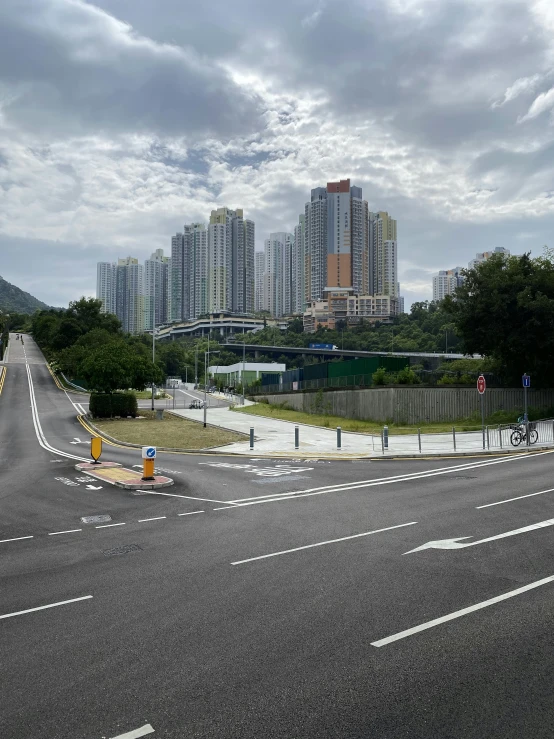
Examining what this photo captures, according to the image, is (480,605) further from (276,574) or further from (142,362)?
(142,362)

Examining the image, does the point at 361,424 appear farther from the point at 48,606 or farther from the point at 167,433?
the point at 48,606

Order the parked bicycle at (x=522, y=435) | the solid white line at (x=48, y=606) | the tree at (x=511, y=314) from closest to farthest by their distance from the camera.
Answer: the solid white line at (x=48, y=606), the parked bicycle at (x=522, y=435), the tree at (x=511, y=314)

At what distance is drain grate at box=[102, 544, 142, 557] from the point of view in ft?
31.8

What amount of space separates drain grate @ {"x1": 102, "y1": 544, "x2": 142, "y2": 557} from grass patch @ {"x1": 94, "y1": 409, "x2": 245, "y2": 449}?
1916 cm

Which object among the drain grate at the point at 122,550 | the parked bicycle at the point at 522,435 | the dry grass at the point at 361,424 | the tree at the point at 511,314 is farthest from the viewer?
the tree at the point at 511,314

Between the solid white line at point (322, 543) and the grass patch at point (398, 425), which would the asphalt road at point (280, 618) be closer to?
the solid white line at point (322, 543)

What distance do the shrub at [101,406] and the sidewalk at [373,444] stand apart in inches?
599

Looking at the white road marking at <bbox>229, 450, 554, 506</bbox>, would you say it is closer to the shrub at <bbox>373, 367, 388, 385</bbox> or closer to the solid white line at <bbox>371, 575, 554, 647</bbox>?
the solid white line at <bbox>371, 575, 554, 647</bbox>

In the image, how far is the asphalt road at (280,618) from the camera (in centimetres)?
460

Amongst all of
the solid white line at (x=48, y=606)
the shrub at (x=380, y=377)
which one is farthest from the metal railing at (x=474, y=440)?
the solid white line at (x=48, y=606)

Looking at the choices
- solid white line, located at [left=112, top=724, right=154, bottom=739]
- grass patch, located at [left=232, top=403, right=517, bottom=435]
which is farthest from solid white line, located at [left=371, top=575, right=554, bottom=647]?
grass patch, located at [left=232, top=403, right=517, bottom=435]

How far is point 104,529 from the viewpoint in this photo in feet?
38.3

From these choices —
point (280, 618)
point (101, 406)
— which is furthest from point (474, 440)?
point (101, 406)

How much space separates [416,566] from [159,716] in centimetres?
503
